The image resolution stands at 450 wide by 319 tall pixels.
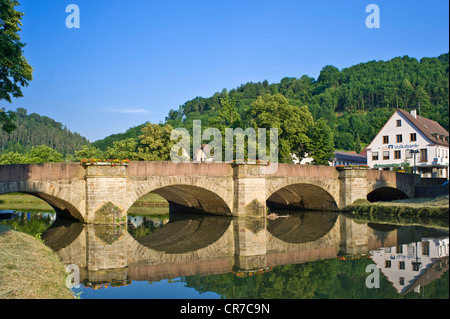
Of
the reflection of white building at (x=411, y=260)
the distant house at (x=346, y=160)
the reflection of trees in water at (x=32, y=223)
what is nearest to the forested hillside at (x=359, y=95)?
the distant house at (x=346, y=160)

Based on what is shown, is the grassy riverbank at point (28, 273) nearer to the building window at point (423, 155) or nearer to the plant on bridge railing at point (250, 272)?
the plant on bridge railing at point (250, 272)

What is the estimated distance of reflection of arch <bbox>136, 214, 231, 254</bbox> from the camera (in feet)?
60.2

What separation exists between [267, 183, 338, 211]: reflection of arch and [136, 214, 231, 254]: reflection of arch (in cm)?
A: 813

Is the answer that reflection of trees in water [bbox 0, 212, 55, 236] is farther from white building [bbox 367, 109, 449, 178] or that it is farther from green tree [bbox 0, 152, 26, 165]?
white building [bbox 367, 109, 449, 178]

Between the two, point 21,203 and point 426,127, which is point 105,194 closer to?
point 21,203

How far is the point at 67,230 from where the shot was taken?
21.8 meters

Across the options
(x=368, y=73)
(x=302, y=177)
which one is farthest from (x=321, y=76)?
(x=302, y=177)

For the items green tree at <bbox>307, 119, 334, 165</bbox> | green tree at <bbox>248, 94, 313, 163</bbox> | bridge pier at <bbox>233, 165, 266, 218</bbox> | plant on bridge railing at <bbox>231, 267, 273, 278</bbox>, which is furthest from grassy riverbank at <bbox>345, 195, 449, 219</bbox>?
green tree at <bbox>307, 119, 334, 165</bbox>

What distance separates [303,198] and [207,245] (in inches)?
733

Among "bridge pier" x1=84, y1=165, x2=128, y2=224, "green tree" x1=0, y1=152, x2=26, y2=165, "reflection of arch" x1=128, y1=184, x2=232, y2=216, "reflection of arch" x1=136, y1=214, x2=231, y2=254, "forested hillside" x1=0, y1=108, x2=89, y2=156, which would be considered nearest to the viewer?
"reflection of arch" x1=136, y1=214, x2=231, y2=254

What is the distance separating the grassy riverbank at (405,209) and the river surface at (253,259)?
1.67 m

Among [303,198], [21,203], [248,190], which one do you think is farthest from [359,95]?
[248,190]
